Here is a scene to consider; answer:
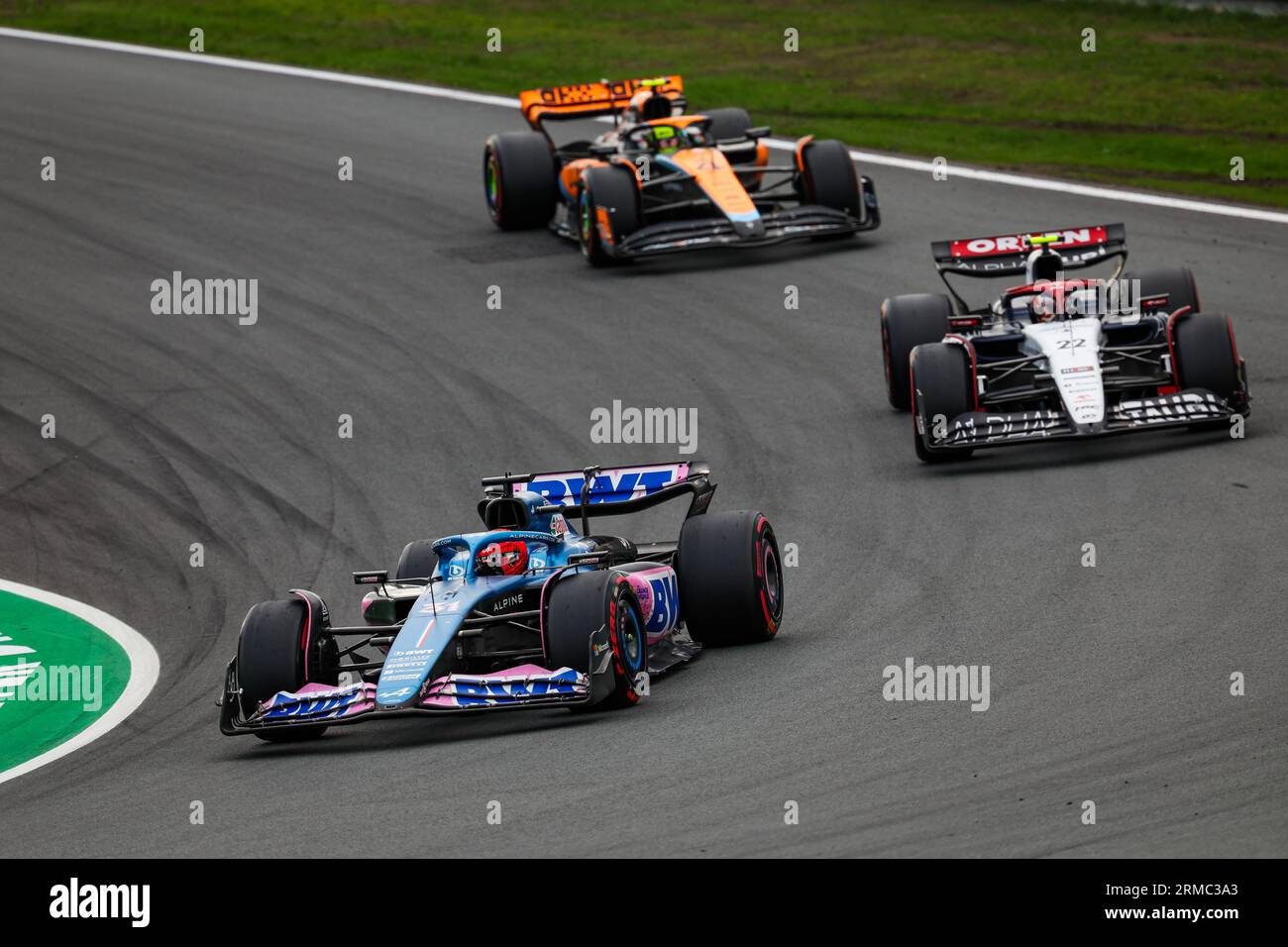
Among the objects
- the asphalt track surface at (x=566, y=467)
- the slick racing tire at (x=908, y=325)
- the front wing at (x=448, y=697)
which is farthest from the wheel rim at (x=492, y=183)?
the front wing at (x=448, y=697)

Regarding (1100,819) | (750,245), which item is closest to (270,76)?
(750,245)

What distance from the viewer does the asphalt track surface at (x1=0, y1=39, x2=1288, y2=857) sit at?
31.7 feet

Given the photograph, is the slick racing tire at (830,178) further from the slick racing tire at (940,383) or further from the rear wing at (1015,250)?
the slick racing tire at (940,383)

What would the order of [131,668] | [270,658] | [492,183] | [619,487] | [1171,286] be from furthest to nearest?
[492,183] < [1171,286] < [131,668] < [619,487] < [270,658]

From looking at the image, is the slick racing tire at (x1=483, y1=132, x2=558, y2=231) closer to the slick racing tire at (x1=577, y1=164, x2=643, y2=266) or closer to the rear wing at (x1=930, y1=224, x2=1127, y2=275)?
the slick racing tire at (x1=577, y1=164, x2=643, y2=266)

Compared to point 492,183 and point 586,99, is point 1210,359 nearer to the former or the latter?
point 586,99

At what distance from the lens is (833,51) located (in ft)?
119

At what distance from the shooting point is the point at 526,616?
466 inches

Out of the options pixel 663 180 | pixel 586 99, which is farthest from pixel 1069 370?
pixel 586 99

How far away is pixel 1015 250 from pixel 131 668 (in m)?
8.71

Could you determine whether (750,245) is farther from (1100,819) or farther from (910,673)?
(1100,819)

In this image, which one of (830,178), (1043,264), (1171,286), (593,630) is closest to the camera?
(593,630)

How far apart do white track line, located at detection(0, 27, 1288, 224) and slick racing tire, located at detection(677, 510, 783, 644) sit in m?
14.6
